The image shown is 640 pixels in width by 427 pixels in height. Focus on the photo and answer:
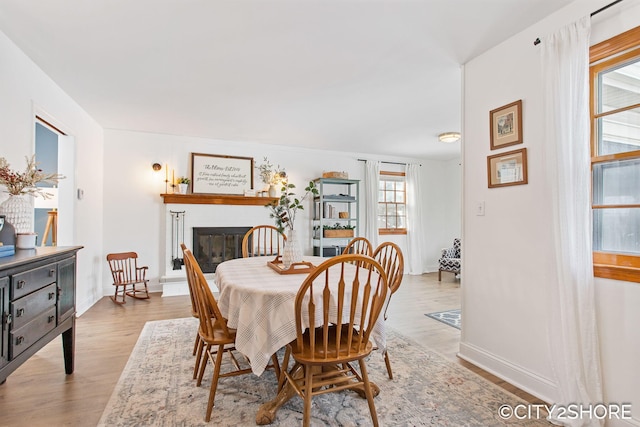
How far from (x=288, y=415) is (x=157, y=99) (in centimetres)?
335

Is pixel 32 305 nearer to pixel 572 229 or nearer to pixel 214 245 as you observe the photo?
pixel 572 229

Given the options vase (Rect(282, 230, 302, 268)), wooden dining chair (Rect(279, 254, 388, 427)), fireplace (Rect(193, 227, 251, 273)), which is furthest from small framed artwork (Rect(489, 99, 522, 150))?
fireplace (Rect(193, 227, 251, 273))

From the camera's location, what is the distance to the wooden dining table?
1649mm

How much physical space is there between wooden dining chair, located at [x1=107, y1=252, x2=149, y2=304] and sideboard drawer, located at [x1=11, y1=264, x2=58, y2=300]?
8.21ft

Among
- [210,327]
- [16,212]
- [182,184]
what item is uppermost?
[182,184]

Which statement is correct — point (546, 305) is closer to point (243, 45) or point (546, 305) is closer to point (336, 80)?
point (336, 80)

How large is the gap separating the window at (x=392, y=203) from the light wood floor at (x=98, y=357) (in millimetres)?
2277

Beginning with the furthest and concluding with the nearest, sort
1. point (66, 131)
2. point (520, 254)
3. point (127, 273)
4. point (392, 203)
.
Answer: point (392, 203), point (127, 273), point (66, 131), point (520, 254)

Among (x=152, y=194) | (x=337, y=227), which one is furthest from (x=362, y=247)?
(x=152, y=194)

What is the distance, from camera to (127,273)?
4746mm

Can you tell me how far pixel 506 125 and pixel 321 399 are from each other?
2.24 meters

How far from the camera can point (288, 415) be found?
1.83 meters

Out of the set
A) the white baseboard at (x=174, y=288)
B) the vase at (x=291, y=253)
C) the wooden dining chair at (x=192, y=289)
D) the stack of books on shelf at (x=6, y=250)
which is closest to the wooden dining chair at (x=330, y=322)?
the vase at (x=291, y=253)

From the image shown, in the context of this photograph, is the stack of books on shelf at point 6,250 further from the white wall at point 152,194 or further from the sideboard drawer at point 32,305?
the white wall at point 152,194
